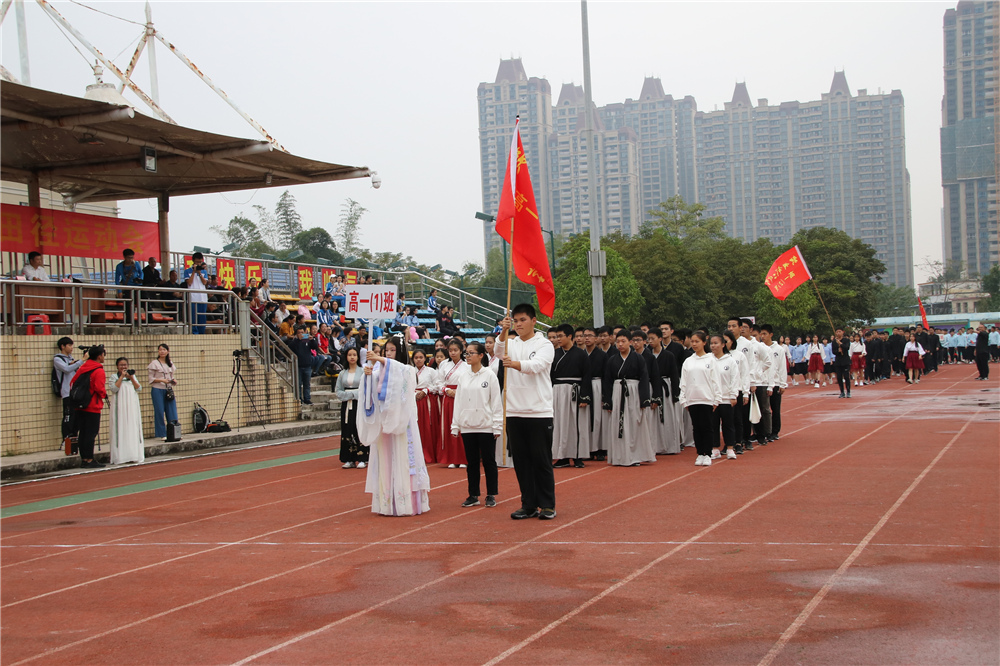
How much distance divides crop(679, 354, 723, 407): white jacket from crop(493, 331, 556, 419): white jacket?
3.97 m

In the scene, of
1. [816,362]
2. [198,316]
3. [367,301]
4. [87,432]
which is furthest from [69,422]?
[816,362]

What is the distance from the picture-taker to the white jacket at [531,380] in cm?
839

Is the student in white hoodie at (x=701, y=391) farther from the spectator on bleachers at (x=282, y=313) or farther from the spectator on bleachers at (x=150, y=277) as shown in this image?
the spectator on bleachers at (x=282, y=313)

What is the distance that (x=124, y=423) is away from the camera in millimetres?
14305

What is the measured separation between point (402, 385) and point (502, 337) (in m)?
1.21

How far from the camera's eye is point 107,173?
17578 millimetres

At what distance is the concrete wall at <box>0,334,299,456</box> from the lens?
14.1 metres

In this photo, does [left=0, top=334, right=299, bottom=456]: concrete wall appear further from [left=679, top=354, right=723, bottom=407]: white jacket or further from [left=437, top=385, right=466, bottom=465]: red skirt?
[left=679, top=354, right=723, bottom=407]: white jacket

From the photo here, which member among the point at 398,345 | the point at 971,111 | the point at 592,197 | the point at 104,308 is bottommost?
the point at 398,345

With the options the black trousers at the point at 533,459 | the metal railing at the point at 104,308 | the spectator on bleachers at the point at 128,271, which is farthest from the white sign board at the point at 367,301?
the spectator on bleachers at the point at 128,271

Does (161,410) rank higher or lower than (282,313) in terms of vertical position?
lower

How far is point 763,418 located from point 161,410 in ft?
35.5

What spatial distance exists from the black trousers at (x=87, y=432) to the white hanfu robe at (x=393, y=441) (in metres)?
6.90

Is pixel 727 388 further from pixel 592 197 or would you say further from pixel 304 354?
pixel 304 354
